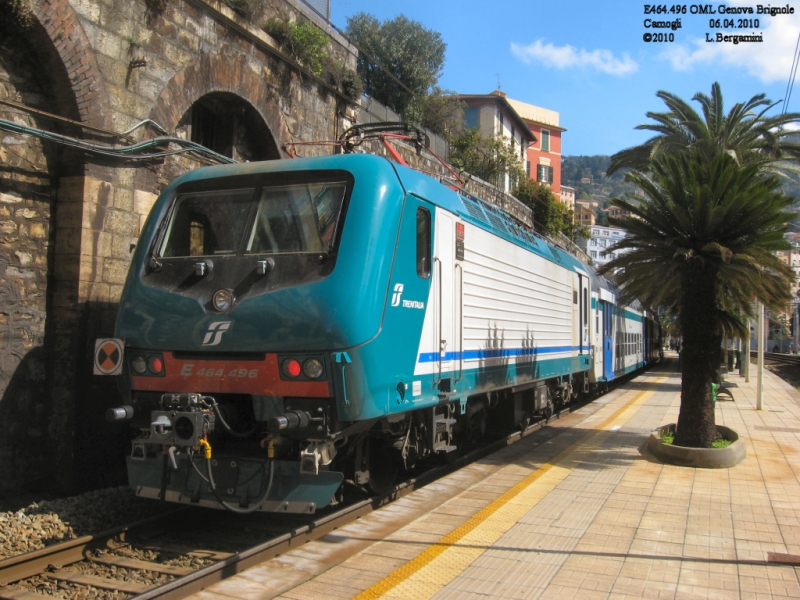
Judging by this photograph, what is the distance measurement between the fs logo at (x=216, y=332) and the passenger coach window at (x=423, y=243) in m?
1.77

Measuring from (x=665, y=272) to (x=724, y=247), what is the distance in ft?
2.79

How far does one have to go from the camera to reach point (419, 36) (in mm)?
28109

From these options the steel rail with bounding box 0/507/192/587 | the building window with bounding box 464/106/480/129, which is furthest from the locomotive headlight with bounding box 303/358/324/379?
the building window with bounding box 464/106/480/129

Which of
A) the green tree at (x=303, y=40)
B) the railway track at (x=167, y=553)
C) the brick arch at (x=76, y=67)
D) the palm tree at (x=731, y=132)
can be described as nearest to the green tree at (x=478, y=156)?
the palm tree at (x=731, y=132)

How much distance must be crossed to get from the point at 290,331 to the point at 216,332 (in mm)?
660

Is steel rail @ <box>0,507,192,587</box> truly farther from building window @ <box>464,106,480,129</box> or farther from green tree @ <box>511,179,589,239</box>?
building window @ <box>464,106,480,129</box>

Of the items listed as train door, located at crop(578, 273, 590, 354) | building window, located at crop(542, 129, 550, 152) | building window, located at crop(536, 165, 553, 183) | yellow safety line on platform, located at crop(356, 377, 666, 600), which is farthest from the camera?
building window, located at crop(542, 129, 550, 152)

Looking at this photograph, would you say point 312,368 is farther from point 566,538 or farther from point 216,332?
point 566,538

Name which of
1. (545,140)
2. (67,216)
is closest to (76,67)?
(67,216)

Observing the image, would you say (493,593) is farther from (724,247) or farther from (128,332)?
(724,247)

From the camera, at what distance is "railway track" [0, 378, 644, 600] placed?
4.82m

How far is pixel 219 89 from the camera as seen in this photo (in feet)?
31.4

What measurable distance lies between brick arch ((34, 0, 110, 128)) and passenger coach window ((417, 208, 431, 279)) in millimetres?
→ 3856

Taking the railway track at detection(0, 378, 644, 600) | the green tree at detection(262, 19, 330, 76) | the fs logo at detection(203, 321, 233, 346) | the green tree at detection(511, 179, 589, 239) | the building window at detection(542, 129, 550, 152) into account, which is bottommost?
the railway track at detection(0, 378, 644, 600)
